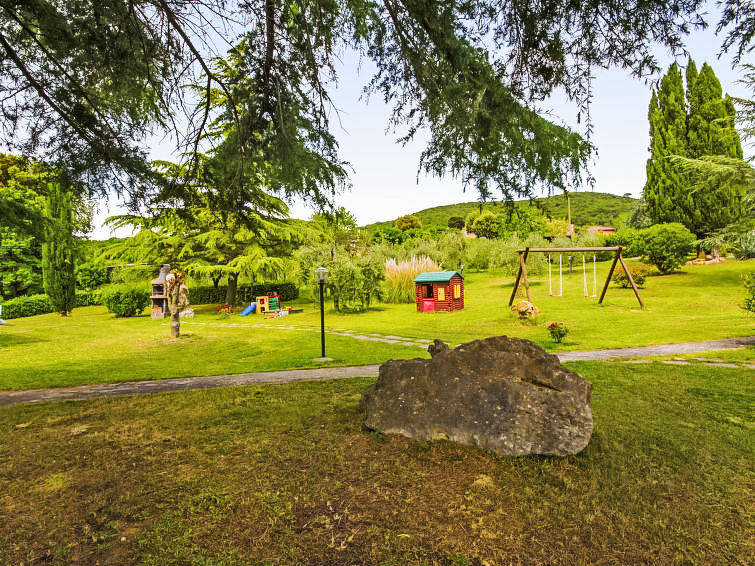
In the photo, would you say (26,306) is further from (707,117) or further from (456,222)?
(456,222)

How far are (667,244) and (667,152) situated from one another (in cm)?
646

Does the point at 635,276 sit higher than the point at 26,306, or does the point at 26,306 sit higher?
the point at 635,276

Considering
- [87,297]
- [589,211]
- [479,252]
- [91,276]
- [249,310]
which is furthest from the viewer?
[589,211]

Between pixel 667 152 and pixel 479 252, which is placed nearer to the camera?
pixel 667 152

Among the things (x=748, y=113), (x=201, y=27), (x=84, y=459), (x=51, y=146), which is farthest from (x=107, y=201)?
(x=748, y=113)

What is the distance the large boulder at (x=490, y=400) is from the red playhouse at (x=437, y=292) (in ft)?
48.0

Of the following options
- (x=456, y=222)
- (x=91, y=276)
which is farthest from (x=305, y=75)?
(x=456, y=222)

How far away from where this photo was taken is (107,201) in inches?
178

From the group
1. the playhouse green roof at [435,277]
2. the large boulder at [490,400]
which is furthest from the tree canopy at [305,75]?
the playhouse green roof at [435,277]

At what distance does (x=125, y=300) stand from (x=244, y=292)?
724 centimetres

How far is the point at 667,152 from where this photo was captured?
86.6 ft

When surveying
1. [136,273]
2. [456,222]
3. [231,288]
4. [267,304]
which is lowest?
[267,304]

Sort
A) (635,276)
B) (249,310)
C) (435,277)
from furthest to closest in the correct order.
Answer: (635,276) < (249,310) < (435,277)

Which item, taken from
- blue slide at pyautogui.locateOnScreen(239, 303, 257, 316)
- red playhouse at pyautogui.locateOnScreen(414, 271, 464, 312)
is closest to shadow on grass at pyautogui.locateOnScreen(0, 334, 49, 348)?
blue slide at pyautogui.locateOnScreen(239, 303, 257, 316)
